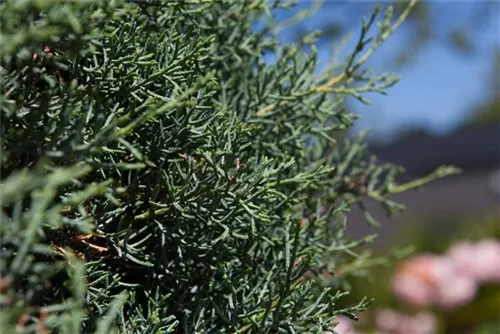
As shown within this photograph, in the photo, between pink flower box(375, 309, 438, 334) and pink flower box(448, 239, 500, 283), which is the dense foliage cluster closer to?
pink flower box(375, 309, 438, 334)

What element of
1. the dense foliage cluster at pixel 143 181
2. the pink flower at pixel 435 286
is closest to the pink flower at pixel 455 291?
the pink flower at pixel 435 286

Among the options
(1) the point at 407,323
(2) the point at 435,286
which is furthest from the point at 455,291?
(1) the point at 407,323

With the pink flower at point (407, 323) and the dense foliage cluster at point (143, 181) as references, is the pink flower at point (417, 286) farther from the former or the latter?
the dense foliage cluster at point (143, 181)

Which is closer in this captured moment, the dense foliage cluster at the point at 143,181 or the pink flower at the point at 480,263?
the dense foliage cluster at the point at 143,181

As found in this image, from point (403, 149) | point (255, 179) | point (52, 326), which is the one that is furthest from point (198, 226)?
point (403, 149)

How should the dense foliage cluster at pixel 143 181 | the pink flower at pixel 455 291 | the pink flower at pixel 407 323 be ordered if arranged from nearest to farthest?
the dense foliage cluster at pixel 143 181 < the pink flower at pixel 407 323 < the pink flower at pixel 455 291

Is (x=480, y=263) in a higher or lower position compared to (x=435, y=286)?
higher

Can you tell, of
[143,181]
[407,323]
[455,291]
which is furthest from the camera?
[455,291]

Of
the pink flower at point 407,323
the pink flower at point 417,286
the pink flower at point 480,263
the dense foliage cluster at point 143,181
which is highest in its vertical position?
the dense foliage cluster at point 143,181

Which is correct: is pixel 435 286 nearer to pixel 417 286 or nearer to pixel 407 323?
pixel 417 286
